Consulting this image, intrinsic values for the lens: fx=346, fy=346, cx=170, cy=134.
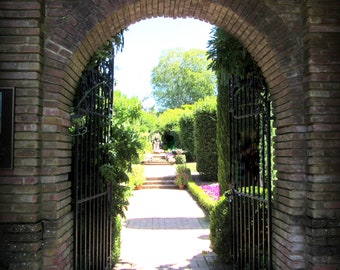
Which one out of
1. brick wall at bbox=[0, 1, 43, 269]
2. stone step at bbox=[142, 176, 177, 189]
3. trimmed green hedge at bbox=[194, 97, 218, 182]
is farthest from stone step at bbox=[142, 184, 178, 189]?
brick wall at bbox=[0, 1, 43, 269]

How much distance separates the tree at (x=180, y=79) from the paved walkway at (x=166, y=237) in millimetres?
41734

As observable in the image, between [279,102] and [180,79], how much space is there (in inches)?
2039

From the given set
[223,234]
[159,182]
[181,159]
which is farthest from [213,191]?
[181,159]

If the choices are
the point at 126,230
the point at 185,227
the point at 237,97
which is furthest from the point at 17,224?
the point at 185,227

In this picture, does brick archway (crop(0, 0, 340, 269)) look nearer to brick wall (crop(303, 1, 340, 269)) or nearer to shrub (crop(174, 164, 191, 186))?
brick wall (crop(303, 1, 340, 269))

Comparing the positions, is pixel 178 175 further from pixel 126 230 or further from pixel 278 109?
pixel 278 109

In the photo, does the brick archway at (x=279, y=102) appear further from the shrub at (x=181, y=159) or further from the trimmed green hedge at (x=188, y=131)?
the trimmed green hedge at (x=188, y=131)

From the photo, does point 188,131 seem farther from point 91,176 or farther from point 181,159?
point 91,176

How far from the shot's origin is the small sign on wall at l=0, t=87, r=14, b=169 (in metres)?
3.08

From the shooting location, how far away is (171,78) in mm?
55031

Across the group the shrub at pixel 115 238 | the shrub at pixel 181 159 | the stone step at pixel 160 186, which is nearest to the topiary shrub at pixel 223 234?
the shrub at pixel 115 238

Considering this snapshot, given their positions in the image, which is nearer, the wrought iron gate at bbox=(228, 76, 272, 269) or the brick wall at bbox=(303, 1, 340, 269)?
the brick wall at bbox=(303, 1, 340, 269)

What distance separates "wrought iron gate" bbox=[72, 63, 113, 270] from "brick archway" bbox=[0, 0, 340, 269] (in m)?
0.23

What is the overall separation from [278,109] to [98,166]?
8.03 feet
